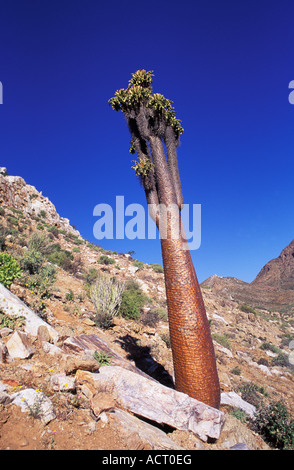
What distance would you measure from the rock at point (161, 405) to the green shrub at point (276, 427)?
1.84 metres

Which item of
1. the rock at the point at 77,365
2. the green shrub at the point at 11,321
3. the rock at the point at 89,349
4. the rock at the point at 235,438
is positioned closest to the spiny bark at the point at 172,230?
the rock at the point at 235,438

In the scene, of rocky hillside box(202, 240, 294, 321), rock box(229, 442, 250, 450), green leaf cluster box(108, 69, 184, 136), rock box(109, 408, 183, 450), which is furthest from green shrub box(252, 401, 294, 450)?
rocky hillside box(202, 240, 294, 321)

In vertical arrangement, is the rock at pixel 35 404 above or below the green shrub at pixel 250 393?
above

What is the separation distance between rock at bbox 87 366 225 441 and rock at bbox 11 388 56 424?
1.08 metres

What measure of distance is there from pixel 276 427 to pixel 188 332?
2703mm

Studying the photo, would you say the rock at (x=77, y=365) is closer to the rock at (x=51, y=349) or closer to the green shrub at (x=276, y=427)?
the rock at (x=51, y=349)

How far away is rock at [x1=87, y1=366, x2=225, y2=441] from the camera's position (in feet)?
11.1

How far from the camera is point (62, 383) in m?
3.21

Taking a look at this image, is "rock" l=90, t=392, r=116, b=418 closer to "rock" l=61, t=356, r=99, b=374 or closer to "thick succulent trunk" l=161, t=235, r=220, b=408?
"rock" l=61, t=356, r=99, b=374

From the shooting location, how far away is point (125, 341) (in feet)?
24.3

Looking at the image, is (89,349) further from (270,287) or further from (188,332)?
(270,287)

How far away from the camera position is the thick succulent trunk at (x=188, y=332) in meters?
4.14

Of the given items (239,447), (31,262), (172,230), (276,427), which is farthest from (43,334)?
(31,262)
